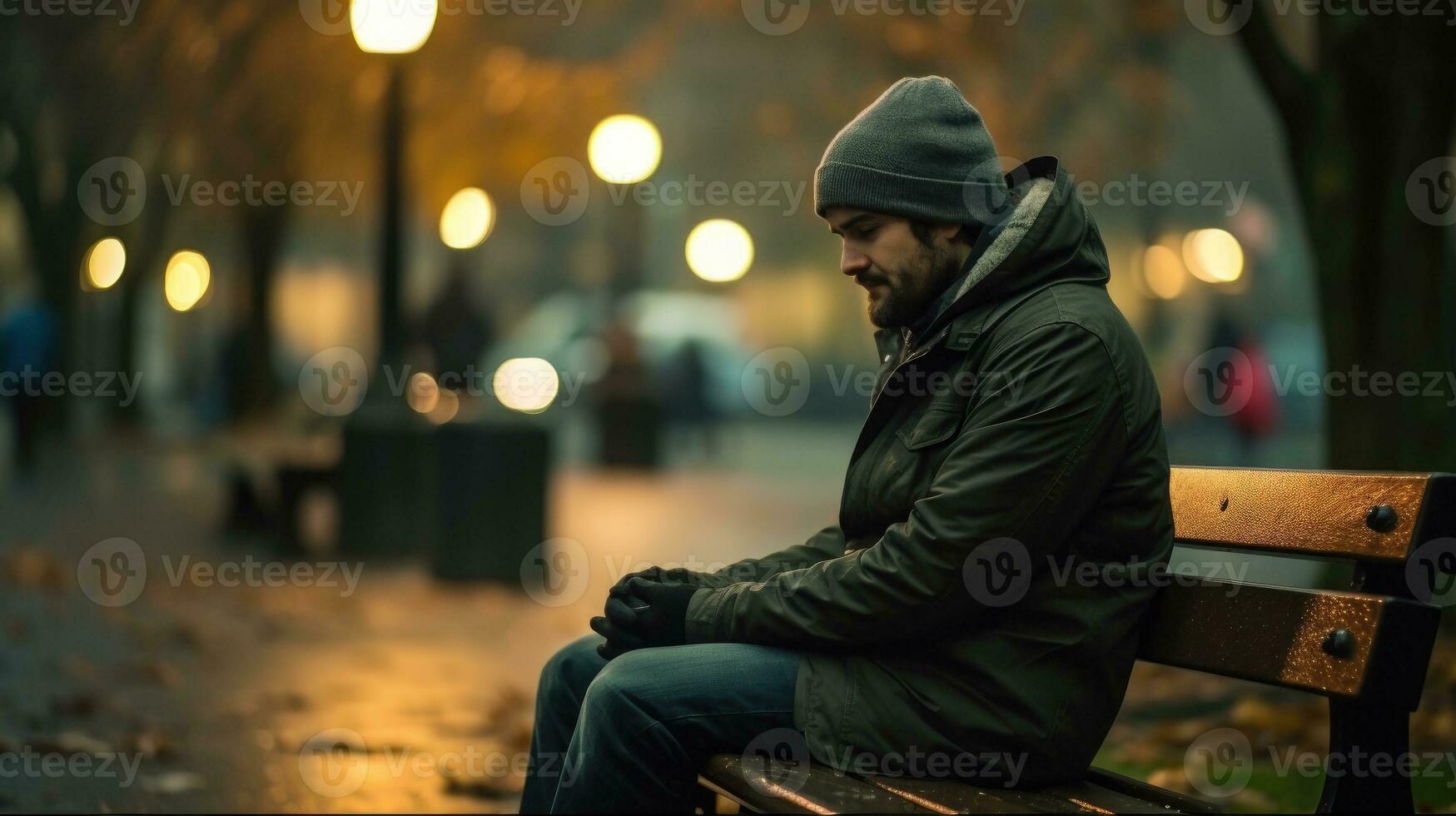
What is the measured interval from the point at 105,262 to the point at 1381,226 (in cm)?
3141

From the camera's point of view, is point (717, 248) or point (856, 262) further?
point (717, 248)

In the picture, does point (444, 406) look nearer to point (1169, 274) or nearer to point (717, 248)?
point (717, 248)

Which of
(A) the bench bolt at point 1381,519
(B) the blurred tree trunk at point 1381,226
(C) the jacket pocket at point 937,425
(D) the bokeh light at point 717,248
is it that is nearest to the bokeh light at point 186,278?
(D) the bokeh light at point 717,248

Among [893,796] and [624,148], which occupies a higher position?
[624,148]

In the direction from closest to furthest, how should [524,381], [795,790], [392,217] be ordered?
[795,790] → [392,217] → [524,381]

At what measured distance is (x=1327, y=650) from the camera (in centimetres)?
288

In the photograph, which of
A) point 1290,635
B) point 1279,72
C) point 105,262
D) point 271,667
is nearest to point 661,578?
point 1290,635

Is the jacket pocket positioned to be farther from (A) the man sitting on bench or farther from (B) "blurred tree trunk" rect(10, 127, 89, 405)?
(B) "blurred tree trunk" rect(10, 127, 89, 405)

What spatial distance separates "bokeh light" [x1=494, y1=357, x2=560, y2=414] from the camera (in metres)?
29.2

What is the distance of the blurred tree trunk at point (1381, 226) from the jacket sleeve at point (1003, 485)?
4.66m

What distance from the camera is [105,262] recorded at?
34906mm

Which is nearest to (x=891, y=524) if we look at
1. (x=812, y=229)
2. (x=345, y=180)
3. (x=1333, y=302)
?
(x=1333, y=302)

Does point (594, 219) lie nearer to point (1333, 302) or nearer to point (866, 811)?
point (1333, 302)

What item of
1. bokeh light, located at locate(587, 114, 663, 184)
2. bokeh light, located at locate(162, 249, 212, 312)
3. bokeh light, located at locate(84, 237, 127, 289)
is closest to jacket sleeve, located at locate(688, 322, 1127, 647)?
bokeh light, located at locate(587, 114, 663, 184)
